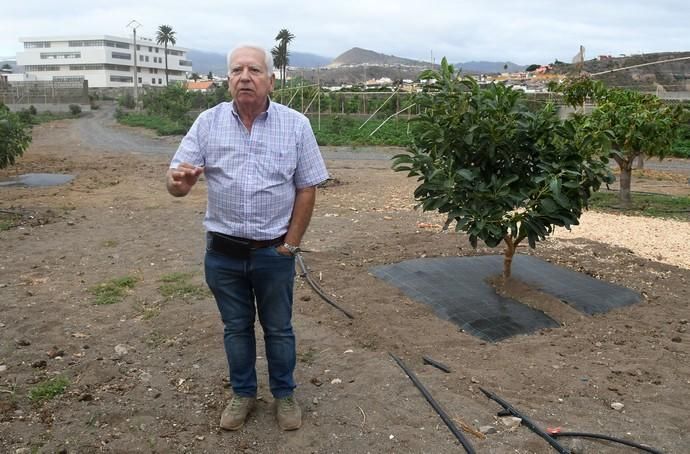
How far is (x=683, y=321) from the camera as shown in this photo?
4344 mm

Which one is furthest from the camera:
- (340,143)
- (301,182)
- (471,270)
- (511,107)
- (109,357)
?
(340,143)

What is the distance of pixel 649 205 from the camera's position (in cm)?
921

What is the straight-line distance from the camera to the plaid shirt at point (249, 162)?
99.7 inches

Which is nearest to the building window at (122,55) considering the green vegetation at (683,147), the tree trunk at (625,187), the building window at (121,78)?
the building window at (121,78)

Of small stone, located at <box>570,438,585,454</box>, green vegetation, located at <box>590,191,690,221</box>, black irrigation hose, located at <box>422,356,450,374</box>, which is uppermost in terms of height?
green vegetation, located at <box>590,191,690,221</box>

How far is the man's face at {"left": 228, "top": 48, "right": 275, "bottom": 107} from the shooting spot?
2453 millimetres

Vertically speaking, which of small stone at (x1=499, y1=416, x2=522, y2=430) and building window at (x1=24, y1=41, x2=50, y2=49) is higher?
building window at (x1=24, y1=41, x2=50, y2=49)

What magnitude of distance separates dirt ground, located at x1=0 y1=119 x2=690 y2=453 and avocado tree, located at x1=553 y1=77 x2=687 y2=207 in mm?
1986

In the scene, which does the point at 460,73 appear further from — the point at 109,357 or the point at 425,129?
the point at 109,357

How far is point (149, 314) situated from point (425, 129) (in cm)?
243

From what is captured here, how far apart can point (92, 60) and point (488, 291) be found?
289 ft

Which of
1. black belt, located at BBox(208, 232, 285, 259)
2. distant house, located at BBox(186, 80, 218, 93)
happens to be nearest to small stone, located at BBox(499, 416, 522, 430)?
black belt, located at BBox(208, 232, 285, 259)

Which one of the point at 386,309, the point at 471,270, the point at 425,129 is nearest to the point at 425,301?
the point at 386,309

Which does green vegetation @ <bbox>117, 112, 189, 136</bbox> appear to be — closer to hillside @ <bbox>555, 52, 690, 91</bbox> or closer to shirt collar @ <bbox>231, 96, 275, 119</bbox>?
hillside @ <bbox>555, 52, 690, 91</bbox>
